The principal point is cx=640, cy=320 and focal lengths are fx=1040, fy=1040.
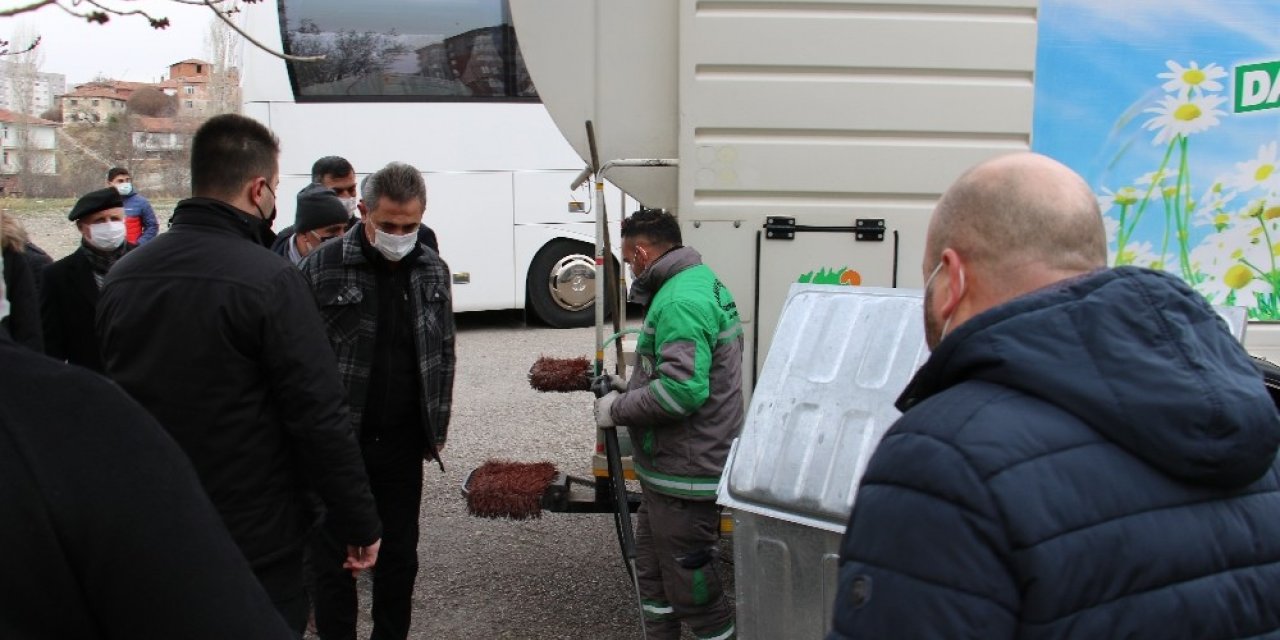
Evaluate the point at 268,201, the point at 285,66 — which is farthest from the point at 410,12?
the point at 268,201

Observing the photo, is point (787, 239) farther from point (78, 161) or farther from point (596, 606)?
point (78, 161)

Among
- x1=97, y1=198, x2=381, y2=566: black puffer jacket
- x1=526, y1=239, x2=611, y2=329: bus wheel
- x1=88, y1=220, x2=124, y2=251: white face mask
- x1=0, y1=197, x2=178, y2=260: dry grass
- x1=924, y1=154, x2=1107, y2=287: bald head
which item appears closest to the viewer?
x1=924, y1=154, x2=1107, y2=287: bald head

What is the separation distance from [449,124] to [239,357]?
27.4 ft

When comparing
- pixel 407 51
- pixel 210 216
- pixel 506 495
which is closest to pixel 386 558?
pixel 506 495

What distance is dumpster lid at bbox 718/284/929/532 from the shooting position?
240 cm

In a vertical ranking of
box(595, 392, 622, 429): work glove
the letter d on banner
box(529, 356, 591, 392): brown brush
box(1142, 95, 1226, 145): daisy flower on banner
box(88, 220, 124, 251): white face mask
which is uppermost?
the letter d on banner

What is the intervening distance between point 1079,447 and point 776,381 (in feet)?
4.62

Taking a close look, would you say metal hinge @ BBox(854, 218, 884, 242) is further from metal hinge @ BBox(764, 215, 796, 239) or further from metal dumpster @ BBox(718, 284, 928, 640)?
metal dumpster @ BBox(718, 284, 928, 640)

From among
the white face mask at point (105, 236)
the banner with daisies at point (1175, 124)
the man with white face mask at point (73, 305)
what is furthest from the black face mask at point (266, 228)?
the banner with daisies at point (1175, 124)

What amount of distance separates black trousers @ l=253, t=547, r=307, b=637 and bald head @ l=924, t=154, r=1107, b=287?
2.12m

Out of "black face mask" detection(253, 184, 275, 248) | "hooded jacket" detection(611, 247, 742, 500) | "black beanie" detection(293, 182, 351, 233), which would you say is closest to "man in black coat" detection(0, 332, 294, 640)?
"black face mask" detection(253, 184, 275, 248)

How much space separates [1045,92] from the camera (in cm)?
378

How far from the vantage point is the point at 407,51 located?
10422mm

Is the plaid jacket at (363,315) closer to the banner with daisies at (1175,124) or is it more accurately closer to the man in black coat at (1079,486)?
the banner with daisies at (1175,124)
